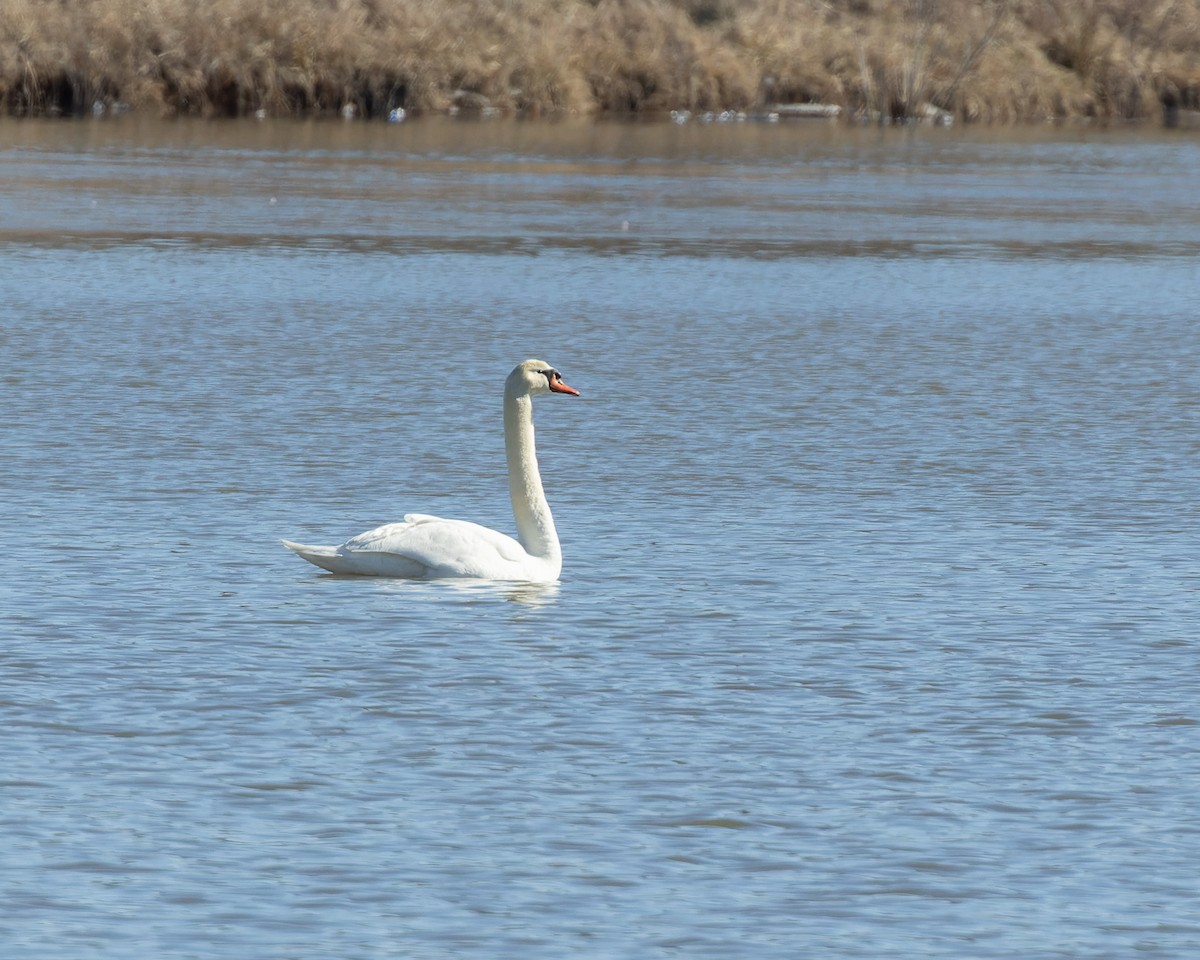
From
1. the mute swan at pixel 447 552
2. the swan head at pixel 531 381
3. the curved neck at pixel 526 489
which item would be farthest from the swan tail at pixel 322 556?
the swan head at pixel 531 381

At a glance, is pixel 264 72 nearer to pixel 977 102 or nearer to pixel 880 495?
pixel 977 102

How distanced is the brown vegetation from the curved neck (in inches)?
1625

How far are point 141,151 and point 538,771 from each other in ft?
116

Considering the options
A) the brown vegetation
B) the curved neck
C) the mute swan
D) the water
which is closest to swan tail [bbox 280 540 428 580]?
the mute swan

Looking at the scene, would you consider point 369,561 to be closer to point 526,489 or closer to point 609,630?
point 526,489

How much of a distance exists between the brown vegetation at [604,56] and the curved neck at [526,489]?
135 feet

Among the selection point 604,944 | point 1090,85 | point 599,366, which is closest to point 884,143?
point 1090,85

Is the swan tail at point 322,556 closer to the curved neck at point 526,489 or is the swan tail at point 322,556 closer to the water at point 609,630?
the water at point 609,630

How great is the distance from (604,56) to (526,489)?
1937 inches

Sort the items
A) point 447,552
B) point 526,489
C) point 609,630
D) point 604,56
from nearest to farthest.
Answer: point 609,630
point 447,552
point 526,489
point 604,56

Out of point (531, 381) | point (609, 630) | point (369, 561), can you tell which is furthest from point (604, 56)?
point (609, 630)

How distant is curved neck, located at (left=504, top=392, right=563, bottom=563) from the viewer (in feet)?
33.4

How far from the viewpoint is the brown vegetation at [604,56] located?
51.5 meters

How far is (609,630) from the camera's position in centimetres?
939
